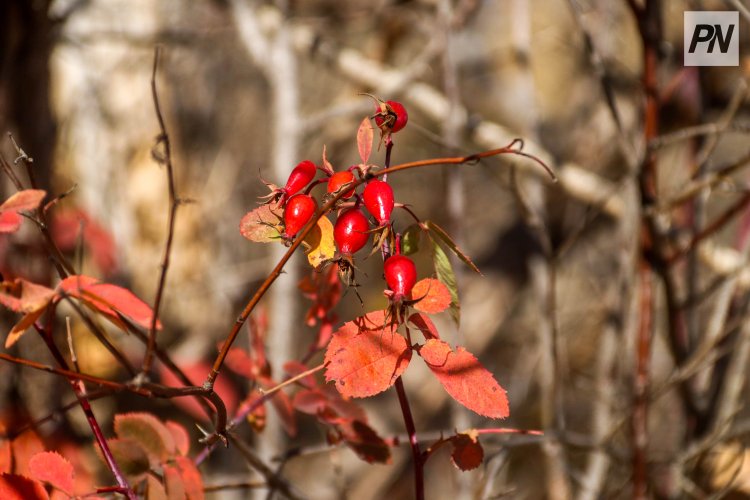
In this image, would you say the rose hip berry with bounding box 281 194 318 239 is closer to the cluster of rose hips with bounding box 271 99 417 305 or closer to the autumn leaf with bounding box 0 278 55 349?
the cluster of rose hips with bounding box 271 99 417 305

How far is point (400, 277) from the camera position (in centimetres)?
46

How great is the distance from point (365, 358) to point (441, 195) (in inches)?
67.3

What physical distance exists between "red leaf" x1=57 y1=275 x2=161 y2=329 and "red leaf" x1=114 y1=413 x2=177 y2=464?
4.7 inches

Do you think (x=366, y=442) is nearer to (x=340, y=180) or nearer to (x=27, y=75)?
(x=340, y=180)

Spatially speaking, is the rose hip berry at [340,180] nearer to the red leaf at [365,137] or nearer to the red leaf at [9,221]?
the red leaf at [365,137]

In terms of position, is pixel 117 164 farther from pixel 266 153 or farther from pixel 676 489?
pixel 676 489

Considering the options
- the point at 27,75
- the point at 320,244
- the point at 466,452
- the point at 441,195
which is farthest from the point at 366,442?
the point at 441,195

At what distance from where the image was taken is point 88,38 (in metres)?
1.88

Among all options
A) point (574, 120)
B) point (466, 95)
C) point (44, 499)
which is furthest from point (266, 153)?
point (44, 499)

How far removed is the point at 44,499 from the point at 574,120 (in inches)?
73.1

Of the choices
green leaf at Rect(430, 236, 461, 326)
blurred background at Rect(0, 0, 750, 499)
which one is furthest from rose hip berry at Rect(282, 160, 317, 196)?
blurred background at Rect(0, 0, 750, 499)

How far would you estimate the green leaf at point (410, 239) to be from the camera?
53 centimetres

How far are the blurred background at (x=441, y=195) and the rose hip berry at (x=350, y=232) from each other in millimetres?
457

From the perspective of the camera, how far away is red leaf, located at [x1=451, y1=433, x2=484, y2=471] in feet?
1.74
